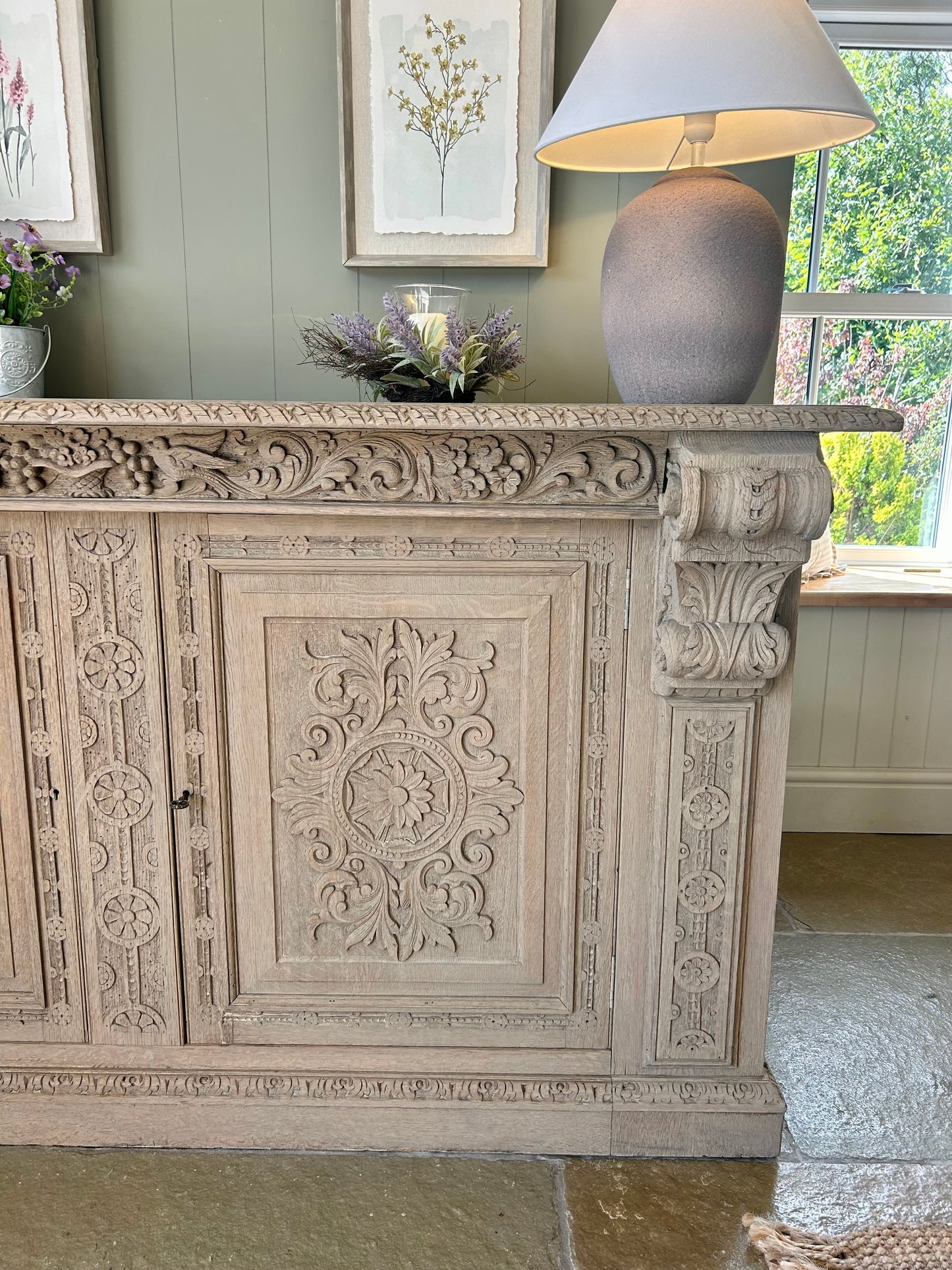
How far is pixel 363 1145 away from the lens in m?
1.62

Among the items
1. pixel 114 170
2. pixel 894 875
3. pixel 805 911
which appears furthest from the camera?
pixel 894 875

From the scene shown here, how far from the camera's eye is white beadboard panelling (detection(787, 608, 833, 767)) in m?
2.81

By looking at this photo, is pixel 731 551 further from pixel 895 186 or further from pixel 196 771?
pixel 895 186

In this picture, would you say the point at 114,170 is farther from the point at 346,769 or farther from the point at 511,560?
the point at 346,769

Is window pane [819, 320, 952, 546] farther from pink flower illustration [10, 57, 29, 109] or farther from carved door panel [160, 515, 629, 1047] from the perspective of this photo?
pink flower illustration [10, 57, 29, 109]

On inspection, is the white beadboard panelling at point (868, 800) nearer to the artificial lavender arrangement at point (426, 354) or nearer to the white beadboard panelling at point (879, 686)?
the white beadboard panelling at point (879, 686)

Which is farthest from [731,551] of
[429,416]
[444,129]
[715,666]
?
[444,129]

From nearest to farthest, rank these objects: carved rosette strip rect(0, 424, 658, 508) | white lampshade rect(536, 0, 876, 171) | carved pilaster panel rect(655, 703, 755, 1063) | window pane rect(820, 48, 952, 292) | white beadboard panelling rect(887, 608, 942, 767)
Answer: white lampshade rect(536, 0, 876, 171) → carved rosette strip rect(0, 424, 658, 508) → carved pilaster panel rect(655, 703, 755, 1063) → window pane rect(820, 48, 952, 292) → white beadboard panelling rect(887, 608, 942, 767)

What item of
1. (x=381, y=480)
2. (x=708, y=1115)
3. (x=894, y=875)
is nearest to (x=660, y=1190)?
(x=708, y=1115)

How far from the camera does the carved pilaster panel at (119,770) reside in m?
1.47

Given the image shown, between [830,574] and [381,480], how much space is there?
1.98 metres

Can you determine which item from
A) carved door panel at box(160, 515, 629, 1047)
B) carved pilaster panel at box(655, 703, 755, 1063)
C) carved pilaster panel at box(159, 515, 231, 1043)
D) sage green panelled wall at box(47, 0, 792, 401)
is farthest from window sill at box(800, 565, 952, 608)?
carved pilaster panel at box(159, 515, 231, 1043)

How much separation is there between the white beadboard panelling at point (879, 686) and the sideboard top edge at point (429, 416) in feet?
5.45

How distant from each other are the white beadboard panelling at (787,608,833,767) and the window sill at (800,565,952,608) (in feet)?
0.21
